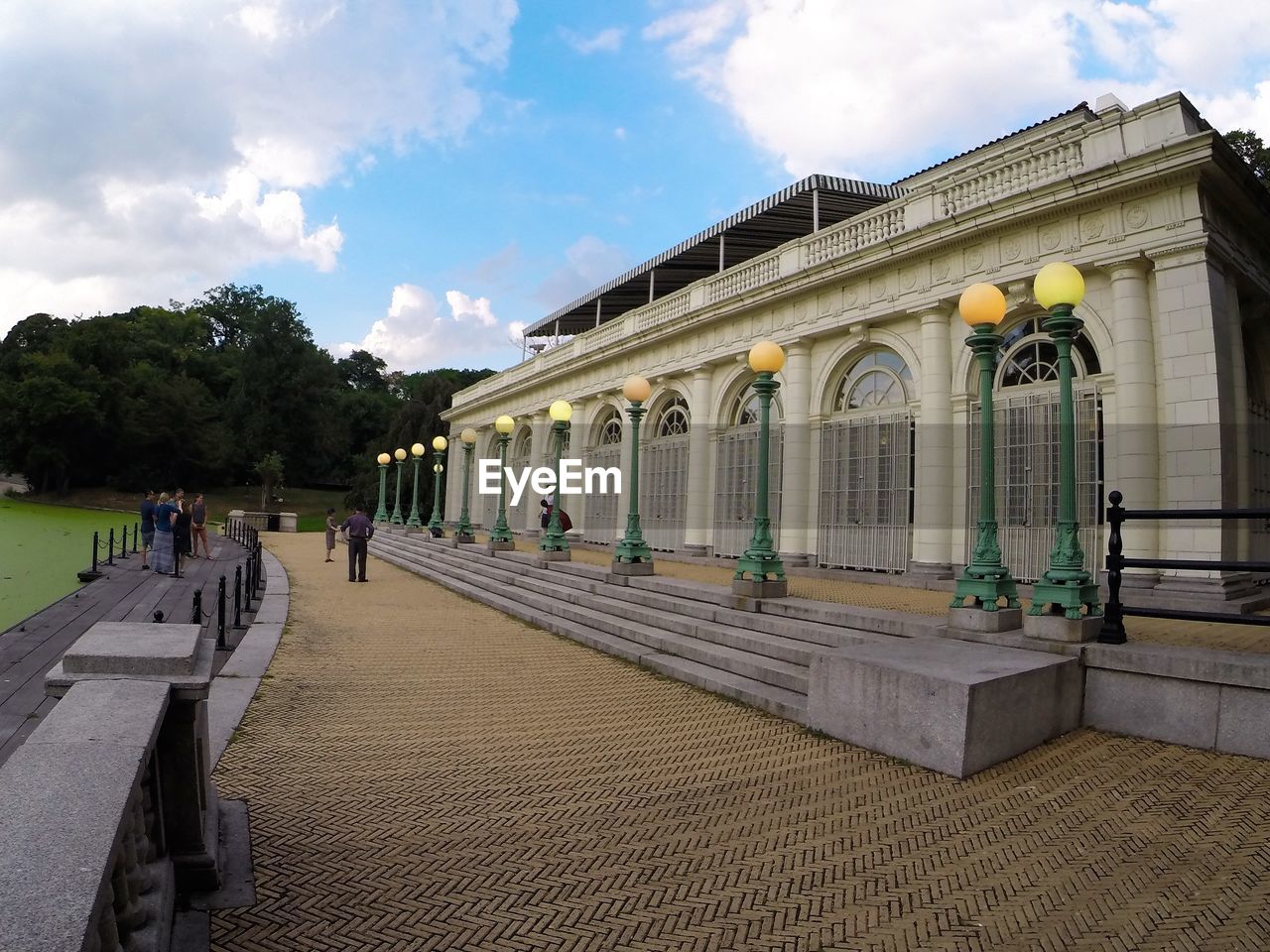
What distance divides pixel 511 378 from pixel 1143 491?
2400 centimetres

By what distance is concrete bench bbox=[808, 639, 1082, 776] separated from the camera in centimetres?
495

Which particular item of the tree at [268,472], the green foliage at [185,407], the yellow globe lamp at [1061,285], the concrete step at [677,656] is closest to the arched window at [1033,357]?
the yellow globe lamp at [1061,285]

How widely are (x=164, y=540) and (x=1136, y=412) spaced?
19797 millimetres

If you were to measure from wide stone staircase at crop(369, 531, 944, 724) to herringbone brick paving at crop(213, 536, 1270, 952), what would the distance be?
0.70 m

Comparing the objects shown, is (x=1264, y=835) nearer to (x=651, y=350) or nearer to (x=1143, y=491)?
(x=1143, y=491)

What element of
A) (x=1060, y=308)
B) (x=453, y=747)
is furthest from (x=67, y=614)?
(x=1060, y=308)

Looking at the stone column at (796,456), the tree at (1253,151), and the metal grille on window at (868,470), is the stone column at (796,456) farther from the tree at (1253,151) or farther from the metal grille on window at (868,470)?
Answer: the tree at (1253,151)

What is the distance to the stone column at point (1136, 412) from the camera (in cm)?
1007

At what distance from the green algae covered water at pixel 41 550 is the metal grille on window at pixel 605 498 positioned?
1289cm

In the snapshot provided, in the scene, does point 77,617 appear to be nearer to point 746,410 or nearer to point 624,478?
point 746,410

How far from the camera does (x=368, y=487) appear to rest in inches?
1939

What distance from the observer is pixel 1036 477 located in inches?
454

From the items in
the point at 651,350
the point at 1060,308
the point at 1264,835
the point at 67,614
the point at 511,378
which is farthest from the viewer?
the point at 511,378

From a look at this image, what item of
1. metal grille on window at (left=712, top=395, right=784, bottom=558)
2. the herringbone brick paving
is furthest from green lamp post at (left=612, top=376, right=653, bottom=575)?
the herringbone brick paving
